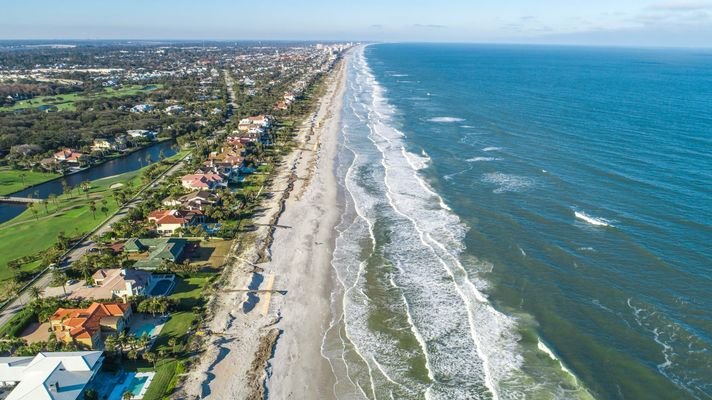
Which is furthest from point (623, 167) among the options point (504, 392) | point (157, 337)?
point (157, 337)

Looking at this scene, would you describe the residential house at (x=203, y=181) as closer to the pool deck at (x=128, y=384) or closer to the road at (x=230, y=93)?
the pool deck at (x=128, y=384)

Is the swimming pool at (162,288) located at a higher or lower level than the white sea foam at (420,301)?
lower

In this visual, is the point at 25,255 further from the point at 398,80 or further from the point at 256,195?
the point at 398,80

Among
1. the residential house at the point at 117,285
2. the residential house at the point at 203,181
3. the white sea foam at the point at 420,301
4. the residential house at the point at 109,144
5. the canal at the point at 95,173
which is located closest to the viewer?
the white sea foam at the point at 420,301

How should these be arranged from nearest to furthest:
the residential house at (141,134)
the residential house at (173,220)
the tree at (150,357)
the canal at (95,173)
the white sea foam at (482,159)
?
the tree at (150,357)
the residential house at (173,220)
the canal at (95,173)
the white sea foam at (482,159)
the residential house at (141,134)

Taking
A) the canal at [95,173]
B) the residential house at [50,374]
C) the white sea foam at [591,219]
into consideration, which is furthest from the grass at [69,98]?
the white sea foam at [591,219]

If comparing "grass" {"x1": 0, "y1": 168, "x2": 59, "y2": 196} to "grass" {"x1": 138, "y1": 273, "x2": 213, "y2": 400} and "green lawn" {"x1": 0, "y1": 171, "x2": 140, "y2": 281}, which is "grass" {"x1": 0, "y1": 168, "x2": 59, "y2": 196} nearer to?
"green lawn" {"x1": 0, "y1": 171, "x2": 140, "y2": 281}

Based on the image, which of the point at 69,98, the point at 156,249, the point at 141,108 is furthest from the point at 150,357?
the point at 69,98

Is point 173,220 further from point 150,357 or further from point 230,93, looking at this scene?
A: point 230,93
